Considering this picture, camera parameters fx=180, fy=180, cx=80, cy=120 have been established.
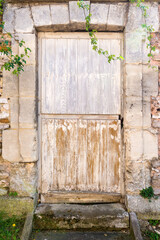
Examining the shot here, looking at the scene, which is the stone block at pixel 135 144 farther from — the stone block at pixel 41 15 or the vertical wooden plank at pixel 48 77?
the stone block at pixel 41 15

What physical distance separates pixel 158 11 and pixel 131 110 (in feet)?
5.03

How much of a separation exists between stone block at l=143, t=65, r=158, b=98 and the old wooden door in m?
0.39

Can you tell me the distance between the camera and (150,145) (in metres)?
2.69

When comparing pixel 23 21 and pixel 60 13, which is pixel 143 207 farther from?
pixel 23 21

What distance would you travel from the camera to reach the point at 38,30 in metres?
2.82

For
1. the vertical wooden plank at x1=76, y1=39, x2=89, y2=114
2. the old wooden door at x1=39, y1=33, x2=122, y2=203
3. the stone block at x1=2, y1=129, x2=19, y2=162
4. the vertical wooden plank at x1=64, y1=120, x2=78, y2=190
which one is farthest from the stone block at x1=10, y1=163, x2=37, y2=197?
the vertical wooden plank at x1=76, y1=39, x2=89, y2=114

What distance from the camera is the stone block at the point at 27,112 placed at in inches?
106

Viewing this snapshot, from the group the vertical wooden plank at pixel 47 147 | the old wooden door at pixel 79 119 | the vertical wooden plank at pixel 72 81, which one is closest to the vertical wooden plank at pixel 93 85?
the old wooden door at pixel 79 119

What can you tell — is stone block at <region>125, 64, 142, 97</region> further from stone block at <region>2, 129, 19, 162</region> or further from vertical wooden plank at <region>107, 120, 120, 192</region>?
stone block at <region>2, 129, 19, 162</region>

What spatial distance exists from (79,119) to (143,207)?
160 cm

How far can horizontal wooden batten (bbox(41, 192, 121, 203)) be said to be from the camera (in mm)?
2881

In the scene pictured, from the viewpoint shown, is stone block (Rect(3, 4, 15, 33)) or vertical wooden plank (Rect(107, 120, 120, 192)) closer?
stone block (Rect(3, 4, 15, 33))

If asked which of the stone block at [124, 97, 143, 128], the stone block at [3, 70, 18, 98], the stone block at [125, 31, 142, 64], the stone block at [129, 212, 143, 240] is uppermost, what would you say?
the stone block at [125, 31, 142, 64]

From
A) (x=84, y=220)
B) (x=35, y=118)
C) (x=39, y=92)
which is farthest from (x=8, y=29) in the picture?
(x=84, y=220)
